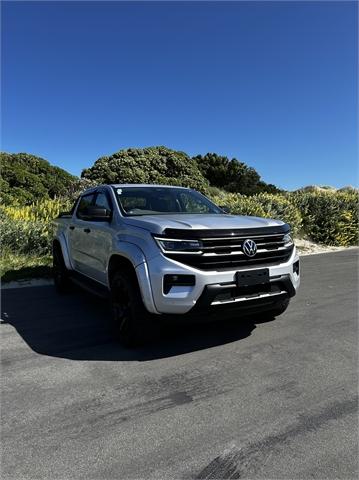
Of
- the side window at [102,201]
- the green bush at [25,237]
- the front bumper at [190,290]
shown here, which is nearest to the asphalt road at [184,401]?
the front bumper at [190,290]

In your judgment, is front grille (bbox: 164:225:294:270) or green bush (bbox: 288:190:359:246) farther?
green bush (bbox: 288:190:359:246)

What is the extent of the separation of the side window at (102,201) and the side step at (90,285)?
3.18 ft

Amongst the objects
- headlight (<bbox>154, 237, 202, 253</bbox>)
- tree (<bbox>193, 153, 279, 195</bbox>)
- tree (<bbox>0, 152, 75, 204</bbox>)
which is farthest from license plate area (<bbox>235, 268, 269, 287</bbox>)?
tree (<bbox>193, 153, 279, 195</bbox>)

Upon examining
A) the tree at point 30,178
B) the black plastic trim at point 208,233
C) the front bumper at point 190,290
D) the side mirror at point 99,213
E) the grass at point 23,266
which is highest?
the tree at point 30,178

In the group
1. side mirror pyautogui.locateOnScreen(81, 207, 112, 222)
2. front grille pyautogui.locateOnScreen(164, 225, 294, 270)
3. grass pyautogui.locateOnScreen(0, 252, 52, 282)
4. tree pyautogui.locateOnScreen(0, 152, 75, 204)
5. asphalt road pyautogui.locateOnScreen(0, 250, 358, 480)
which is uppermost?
tree pyautogui.locateOnScreen(0, 152, 75, 204)

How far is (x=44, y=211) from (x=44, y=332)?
684 centimetres

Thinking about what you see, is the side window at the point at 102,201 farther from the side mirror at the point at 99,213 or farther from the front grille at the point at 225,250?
the front grille at the point at 225,250

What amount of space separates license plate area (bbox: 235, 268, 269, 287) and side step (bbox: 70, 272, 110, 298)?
164 cm

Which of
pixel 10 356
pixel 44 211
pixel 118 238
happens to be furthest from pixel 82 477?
pixel 44 211

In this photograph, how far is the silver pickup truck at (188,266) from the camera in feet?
12.5

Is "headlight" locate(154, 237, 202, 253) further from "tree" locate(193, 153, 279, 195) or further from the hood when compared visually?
"tree" locate(193, 153, 279, 195)

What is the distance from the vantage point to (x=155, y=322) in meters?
3.96

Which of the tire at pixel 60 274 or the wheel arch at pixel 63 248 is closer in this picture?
the wheel arch at pixel 63 248

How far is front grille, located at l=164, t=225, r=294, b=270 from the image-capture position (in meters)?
3.86
